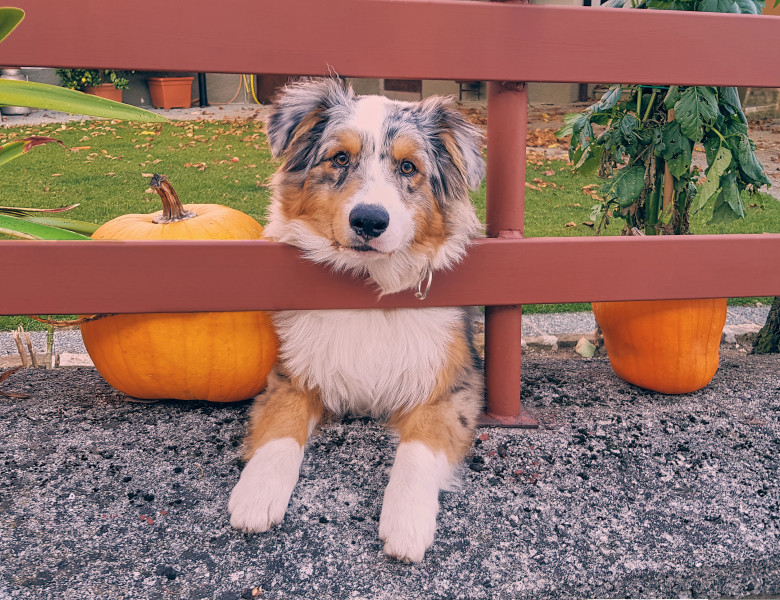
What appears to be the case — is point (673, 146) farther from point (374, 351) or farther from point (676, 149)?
point (374, 351)

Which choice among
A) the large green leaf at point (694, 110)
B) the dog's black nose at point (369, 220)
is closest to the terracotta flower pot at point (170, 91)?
the large green leaf at point (694, 110)

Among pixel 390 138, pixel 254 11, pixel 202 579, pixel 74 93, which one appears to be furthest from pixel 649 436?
pixel 74 93

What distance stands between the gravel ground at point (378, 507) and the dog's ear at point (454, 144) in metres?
0.95

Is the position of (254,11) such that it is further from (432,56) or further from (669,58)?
(669,58)

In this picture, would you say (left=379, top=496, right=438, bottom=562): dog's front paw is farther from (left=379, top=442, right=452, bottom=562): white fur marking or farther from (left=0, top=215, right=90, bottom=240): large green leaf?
(left=0, top=215, right=90, bottom=240): large green leaf

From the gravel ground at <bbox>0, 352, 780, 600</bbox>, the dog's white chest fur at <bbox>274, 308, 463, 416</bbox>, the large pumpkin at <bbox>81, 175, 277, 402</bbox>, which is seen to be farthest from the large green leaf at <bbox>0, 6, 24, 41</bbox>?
the gravel ground at <bbox>0, 352, 780, 600</bbox>

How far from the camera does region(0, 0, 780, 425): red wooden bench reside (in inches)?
77.4

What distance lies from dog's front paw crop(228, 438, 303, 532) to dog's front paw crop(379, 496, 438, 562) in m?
0.32

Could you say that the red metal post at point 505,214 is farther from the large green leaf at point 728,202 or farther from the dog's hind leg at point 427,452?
the large green leaf at point 728,202

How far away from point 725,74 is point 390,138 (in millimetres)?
1175

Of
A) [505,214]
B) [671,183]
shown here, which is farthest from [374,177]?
[671,183]

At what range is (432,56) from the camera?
2.07m

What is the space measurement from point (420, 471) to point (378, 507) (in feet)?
0.55

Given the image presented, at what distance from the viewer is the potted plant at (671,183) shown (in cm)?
256
